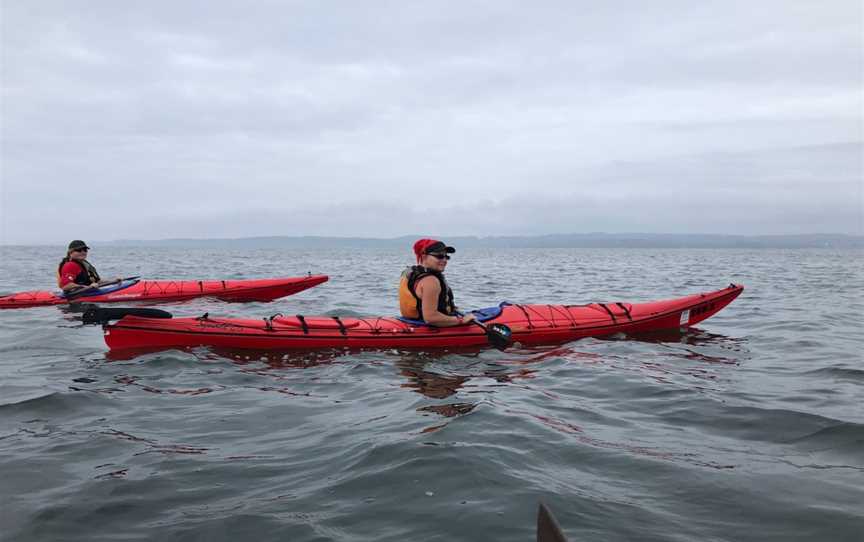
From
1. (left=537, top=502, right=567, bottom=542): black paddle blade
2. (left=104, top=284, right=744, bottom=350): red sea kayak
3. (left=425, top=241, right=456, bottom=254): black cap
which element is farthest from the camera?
(left=104, top=284, right=744, bottom=350): red sea kayak

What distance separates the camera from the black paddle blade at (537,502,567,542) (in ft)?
6.36

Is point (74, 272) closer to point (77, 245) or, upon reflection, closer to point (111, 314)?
point (77, 245)

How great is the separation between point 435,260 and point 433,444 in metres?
3.60

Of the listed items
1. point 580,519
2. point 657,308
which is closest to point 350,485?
point 580,519

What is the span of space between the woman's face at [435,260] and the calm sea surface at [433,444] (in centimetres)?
136

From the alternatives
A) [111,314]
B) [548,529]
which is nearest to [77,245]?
[111,314]

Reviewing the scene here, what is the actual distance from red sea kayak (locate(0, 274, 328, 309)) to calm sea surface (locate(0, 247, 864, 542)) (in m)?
5.31

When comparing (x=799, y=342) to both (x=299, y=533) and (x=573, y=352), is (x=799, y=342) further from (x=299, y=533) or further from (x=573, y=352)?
(x=299, y=533)

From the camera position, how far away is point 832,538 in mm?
3451

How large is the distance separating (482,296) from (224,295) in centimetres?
819

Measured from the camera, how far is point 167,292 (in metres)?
15.2

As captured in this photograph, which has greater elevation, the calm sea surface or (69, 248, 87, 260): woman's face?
(69, 248, 87, 260): woman's face

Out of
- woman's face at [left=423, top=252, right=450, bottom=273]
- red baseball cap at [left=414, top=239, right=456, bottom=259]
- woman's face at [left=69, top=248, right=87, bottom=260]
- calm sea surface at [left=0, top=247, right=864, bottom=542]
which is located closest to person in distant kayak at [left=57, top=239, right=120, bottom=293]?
woman's face at [left=69, top=248, right=87, bottom=260]

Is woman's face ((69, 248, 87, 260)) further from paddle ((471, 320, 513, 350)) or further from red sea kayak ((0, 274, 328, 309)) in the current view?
paddle ((471, 320, 513, 350))
